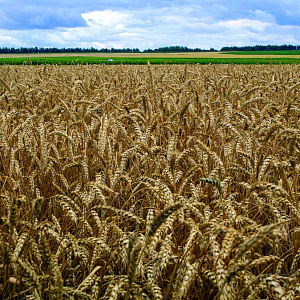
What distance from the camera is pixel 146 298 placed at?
1.44 meters

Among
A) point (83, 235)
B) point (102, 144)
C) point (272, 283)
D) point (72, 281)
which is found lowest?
point (72, 281)

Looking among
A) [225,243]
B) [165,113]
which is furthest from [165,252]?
[165,113]

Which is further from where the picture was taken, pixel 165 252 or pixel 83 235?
pixel 83 235

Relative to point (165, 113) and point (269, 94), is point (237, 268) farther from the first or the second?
point (269, 94)

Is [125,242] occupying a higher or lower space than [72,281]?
higher

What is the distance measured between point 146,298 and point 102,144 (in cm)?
121

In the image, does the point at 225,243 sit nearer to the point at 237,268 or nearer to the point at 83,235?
the point at 237,268

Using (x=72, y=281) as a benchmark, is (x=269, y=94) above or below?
above

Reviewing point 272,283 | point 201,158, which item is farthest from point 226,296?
point 201,158

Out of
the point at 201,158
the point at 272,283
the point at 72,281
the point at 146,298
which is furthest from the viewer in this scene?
the point at 201,158

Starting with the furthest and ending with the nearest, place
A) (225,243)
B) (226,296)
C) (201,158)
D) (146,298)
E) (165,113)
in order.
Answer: (165,113) < (201,158) < (146,298) < (225,243) < (226,296)

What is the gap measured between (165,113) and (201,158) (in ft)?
5.82

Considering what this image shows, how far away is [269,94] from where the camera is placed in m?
6.38

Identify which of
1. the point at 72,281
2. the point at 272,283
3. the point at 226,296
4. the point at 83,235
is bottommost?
the point at 72,281
